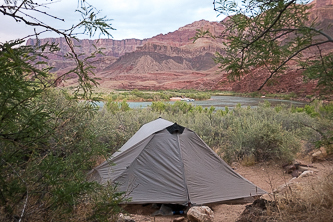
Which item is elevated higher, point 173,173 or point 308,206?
point 308,206

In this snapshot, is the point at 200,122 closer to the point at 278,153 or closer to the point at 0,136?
→ the point at 278,153

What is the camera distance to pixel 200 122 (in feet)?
34.7

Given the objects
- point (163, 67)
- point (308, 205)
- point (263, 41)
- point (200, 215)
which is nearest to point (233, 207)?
point (200, 215)

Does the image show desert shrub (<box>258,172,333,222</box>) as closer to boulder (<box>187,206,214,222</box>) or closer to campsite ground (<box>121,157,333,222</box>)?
campsite ground (<box>121,157,333,222</box>)

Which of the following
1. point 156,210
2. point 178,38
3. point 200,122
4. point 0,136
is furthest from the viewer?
point 178,38

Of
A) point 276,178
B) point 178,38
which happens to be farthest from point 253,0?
point 178,38

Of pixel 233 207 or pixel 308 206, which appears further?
pixel 233 207

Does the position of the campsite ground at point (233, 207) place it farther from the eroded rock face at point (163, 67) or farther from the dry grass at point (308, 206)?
the eroded rock face at point (163, 67)

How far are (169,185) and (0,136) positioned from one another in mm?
3845

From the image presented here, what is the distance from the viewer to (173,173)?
5.46 metres

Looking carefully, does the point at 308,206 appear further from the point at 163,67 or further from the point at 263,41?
the point at 163,67

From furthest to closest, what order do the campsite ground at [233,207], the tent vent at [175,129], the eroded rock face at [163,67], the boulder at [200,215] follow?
the eroded rock face at [163,67] → the tent vent at [175,129] → the campsite ground at [233,207] → the boulder at [200,215]

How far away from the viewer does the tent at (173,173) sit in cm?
528

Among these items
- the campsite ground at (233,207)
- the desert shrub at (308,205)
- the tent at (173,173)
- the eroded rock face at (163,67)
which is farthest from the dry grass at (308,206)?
the eroded rock face at (163,67)
